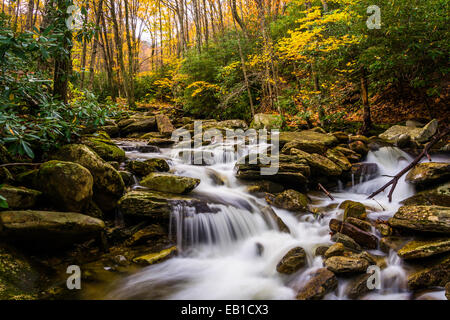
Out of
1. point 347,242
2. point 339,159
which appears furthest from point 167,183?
point 339,159

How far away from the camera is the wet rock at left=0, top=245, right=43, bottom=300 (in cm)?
264

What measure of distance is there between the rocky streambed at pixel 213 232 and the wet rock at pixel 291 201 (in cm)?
2

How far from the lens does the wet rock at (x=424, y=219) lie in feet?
11.8

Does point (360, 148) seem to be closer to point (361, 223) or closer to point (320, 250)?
point (361, 223)

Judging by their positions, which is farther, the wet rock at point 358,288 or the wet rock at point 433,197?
the wet rock at point 433,197

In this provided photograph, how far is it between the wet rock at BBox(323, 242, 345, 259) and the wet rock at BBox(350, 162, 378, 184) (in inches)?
139

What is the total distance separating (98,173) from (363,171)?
6484 mm

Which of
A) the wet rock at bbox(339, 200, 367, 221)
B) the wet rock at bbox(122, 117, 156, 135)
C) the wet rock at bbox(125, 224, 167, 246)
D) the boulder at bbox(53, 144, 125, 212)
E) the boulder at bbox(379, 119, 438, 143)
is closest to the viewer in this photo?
the wet rock at bbox(125, 224, 167, 246)

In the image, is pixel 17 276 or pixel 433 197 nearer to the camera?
pixel 17 276

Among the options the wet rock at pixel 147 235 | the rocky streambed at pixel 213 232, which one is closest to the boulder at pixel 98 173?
the rocky streambed at pixel 213 232

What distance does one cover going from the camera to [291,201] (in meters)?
5.59

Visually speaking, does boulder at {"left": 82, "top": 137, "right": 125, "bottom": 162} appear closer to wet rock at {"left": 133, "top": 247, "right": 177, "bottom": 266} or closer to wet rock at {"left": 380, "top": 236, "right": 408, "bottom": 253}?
wet rock at {"left": 133, "top": 247, "right": 177, "bottom": 266}

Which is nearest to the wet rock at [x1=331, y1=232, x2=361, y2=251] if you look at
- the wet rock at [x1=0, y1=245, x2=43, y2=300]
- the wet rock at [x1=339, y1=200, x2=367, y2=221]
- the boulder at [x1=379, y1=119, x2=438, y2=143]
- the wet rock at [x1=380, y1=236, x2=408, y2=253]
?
the wet rock at [x1=380, y1=236, x2=408, y2=253]

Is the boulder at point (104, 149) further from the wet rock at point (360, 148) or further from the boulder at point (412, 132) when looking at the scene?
the boulder at point (412, 132)
